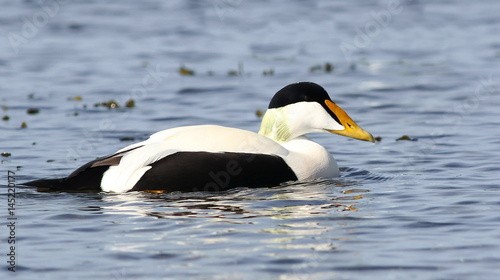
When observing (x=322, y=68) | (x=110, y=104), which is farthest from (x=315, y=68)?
(x=110, y=104)

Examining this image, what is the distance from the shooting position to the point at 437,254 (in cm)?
573

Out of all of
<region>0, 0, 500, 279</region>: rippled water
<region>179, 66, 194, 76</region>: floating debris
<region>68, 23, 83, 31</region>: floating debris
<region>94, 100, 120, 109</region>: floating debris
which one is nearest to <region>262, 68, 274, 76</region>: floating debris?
<region>0, 0, 500, 279</region>: rippled water

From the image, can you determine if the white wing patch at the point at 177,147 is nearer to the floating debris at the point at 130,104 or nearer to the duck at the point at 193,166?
the duck at the point at 193,166

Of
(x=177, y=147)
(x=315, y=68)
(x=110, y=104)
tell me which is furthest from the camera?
(x=315, y=68)

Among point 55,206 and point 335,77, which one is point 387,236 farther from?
point 335,77

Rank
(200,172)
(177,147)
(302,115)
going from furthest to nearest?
1. (302,115)
2. (177,147)
3. (200,172)

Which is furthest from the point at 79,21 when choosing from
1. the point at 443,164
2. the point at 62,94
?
the point at 443,164

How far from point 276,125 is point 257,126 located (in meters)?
2.76

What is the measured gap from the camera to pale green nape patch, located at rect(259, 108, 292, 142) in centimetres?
802

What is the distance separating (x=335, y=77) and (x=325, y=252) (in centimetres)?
818

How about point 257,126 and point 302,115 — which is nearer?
point 302,115

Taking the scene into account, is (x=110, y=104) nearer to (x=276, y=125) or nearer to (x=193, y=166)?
(x=276, y=125)

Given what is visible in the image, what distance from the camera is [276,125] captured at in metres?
8.05

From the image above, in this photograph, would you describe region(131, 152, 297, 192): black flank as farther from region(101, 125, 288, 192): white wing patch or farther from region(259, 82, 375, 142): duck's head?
region(259, 82, 375, 142): duck's head
